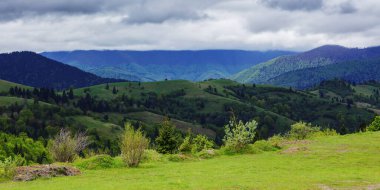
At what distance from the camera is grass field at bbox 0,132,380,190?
35.4m

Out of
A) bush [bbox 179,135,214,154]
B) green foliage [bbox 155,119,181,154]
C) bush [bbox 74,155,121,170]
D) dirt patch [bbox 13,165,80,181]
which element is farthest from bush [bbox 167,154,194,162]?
dirt patch [bbox 13,165,80,181]

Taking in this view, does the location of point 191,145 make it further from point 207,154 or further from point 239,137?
point 239,137

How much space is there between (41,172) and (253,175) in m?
21.0

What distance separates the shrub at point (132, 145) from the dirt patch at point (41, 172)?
22.1 ft

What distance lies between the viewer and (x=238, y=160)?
58.7 m

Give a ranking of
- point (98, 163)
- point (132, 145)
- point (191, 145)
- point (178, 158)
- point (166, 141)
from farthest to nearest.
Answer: point (191, 145)
point (166, 141)
point (178, 158)
point (98, 163)
point (132, 145)

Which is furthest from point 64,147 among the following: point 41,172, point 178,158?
point 178,158

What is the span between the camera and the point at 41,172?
43719mm

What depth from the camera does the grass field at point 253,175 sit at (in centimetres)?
3538

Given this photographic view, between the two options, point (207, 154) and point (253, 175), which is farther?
point (207, 154)

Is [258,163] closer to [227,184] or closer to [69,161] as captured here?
[227,184]

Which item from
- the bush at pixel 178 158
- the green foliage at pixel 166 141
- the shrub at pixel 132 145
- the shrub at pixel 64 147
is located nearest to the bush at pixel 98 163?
the shrub at pixel 132 145

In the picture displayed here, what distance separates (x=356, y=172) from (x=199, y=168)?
16.9 meters

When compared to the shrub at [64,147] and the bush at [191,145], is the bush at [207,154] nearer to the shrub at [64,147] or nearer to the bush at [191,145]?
the bush at [191,145]
